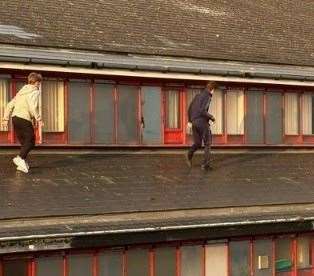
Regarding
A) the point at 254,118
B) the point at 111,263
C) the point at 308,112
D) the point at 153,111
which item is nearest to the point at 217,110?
the point at 254,118

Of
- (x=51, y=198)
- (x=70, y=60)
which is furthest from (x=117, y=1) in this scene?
(x=51, y=198)

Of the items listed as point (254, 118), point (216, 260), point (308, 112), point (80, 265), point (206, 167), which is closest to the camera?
point (80, 265)

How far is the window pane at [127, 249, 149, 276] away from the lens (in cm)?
1359

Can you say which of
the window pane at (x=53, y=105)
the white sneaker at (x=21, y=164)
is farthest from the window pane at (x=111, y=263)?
the window pane at (x=53, y=105)

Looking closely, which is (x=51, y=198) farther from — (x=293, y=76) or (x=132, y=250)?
(x=293, y=76)

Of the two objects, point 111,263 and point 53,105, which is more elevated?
point 53,105

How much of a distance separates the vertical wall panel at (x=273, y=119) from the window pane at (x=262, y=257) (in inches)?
184

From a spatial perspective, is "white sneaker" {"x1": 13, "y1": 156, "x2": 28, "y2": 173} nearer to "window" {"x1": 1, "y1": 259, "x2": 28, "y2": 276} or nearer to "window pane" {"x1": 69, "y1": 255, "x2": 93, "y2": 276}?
"window pane" {"x1": 69, "y1": 255, "x2": 93, "y2": 276}

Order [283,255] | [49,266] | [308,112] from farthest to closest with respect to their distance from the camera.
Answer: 1. [308,112]
2. [283,255]
3. [49,266]

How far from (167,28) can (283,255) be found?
7129mm

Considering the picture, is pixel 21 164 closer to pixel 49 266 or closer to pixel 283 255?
pixel 49 266

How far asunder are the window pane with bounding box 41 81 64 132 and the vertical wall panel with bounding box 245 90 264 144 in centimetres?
511

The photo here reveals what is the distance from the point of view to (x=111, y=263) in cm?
1338

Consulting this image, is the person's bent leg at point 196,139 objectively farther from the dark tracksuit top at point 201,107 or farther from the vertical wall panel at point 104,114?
the vertical wall panel at point 104,114
